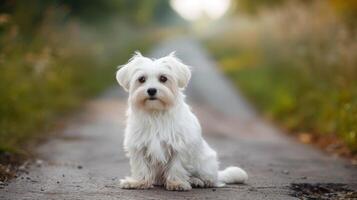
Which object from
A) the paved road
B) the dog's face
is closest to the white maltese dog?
the dog's face

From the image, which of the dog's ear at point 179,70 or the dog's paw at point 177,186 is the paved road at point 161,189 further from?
the dog's ear at point 179,70

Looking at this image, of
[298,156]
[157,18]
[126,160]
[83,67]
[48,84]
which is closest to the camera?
[126,160]

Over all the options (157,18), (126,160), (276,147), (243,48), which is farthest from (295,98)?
(157,18)

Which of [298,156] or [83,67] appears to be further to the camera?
[83,67]

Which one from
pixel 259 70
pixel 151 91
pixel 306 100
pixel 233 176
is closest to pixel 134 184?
pixel 151 91

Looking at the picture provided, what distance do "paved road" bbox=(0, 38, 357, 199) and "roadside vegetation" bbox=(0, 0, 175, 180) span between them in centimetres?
55

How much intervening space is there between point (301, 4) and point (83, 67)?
6.65 metres

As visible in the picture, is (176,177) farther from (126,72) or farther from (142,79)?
(126,72)

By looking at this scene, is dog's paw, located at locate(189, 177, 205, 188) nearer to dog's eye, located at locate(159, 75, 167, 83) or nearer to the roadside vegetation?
dog's eye, located at locate(159, 75, 167, 83)

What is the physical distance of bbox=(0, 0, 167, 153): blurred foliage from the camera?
43.3 feet

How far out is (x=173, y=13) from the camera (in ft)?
275

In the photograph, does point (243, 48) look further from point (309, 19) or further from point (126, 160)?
point (126, 160)

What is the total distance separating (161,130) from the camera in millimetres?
7609

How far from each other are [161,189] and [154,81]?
3.90ft
